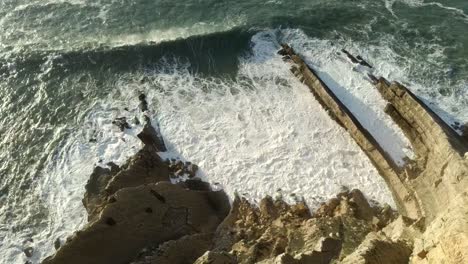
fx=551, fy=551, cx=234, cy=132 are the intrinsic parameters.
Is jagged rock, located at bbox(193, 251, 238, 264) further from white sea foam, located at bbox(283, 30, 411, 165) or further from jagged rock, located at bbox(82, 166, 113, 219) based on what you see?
white sea foam, located at bbox(283, 30, 411, 165)

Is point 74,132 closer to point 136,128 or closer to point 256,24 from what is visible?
point 136,128

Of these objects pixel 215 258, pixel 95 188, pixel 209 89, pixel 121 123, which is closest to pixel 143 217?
pixel 95 188

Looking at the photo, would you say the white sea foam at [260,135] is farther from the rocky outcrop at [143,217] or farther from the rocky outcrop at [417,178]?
the rocky outcrop at [143,217]

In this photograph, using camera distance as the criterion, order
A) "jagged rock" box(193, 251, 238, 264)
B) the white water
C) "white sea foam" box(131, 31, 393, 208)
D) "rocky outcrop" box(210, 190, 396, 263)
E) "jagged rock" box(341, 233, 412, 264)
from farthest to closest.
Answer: "white sea foam" box(131, 31, 393, 208)
the white water
"rocky outcrop" box(210, 190, 396, 263)
"jagged rock" box(193, 251, 238, 264)
"jagged rock" box(341, 233, 412, 264)

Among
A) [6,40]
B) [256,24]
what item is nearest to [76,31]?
[6,40]

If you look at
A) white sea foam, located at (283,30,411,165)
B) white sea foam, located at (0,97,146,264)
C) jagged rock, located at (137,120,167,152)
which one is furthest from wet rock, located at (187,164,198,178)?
white sea foam, located at (283,30,411,165)

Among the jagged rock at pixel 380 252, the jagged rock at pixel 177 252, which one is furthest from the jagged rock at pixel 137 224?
the jagged rock at pixel 380 252

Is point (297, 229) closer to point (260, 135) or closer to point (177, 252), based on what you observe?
point (177, 252)
